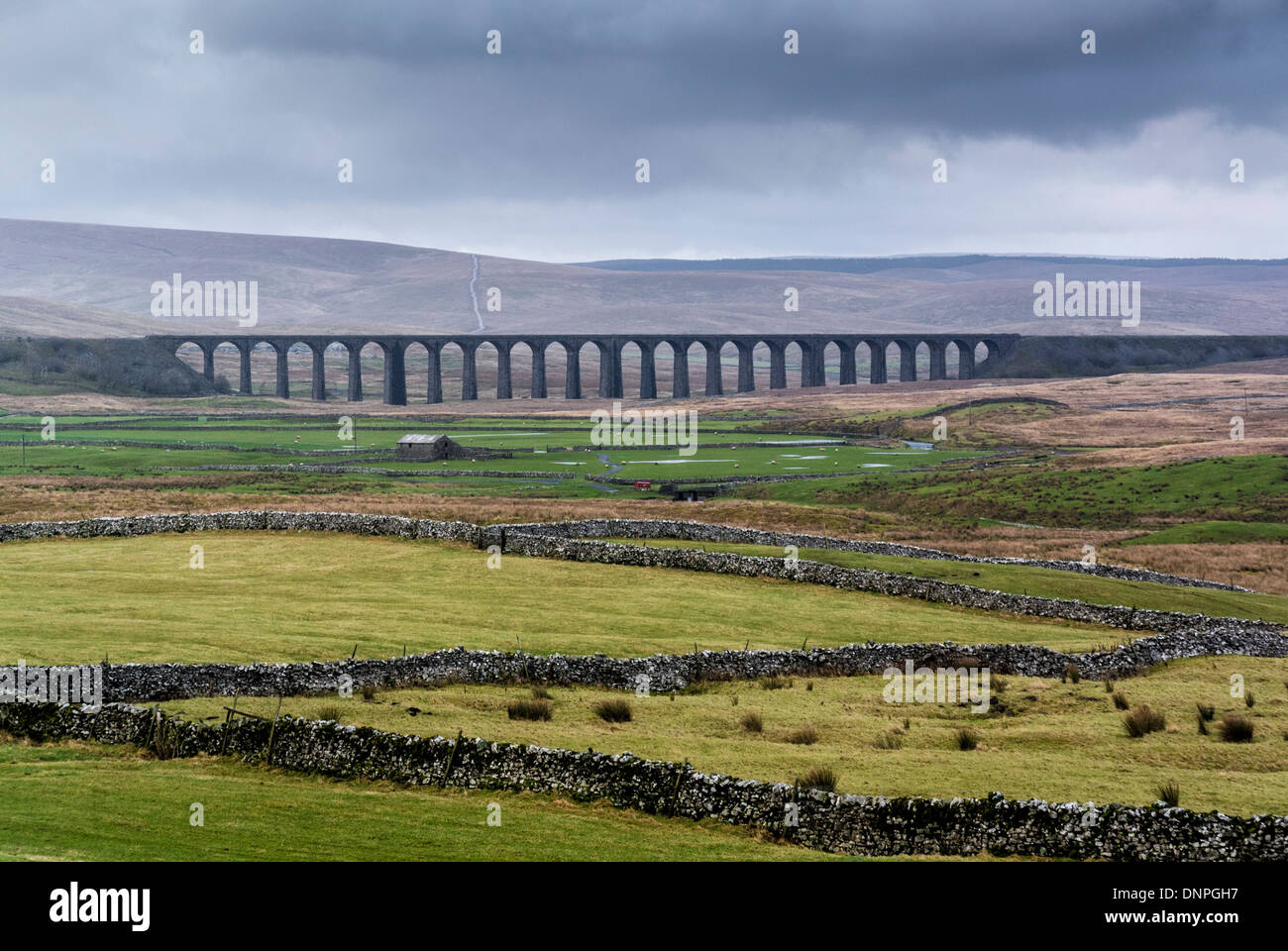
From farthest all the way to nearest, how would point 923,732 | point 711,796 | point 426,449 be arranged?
point 426,449
point 923,732
point 711,796

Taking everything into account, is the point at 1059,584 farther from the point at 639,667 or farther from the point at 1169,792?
the point at 1169,792

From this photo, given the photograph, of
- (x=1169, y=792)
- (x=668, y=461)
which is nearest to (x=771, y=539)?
(x=1169, y=792)

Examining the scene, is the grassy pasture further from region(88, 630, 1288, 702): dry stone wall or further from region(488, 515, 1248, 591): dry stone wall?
region(88, 630, 1288, 702): dry stone wall

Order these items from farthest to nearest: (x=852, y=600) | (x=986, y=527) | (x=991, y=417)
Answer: (x=991, y=417)
(x=986, y=527)
(x=852, y=600)
